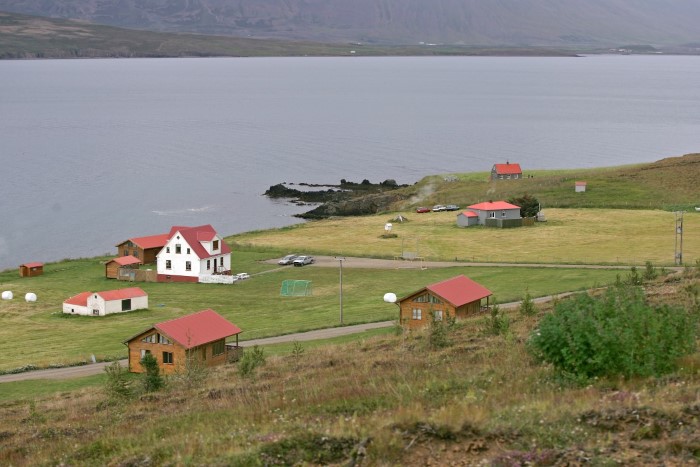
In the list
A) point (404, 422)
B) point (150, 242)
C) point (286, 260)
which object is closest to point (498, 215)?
point (286, 260)

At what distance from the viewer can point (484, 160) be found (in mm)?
159875

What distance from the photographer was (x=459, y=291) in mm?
46281

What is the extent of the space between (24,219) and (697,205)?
7323 cm

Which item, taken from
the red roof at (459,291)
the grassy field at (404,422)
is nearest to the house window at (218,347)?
the red roof at (459,291)

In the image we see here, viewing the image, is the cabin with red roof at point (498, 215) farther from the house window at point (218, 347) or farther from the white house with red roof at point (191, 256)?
the house window at point (218, 347)

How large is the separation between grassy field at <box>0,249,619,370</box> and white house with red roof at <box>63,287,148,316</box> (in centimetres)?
64

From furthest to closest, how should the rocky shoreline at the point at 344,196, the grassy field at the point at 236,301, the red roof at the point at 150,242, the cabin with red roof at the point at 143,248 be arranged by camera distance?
the rocky shoreline at the point at 344,196, the red roof at the point at 150,242, the cabin with red roof at the point at 143,248, the grassy field at the point at 236,301

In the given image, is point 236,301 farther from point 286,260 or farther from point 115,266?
point 115,266

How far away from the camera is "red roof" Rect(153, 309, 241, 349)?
132 ft

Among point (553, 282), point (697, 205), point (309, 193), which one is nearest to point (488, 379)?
point (553, 282)

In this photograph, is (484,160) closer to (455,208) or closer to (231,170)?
(231,170)

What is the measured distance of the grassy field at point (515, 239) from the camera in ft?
238

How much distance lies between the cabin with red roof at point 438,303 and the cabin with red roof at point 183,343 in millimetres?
8814

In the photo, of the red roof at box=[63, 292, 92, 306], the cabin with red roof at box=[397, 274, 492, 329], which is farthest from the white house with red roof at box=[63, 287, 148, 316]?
the cabin with red roof at box=[397, 274, 492, 329]
